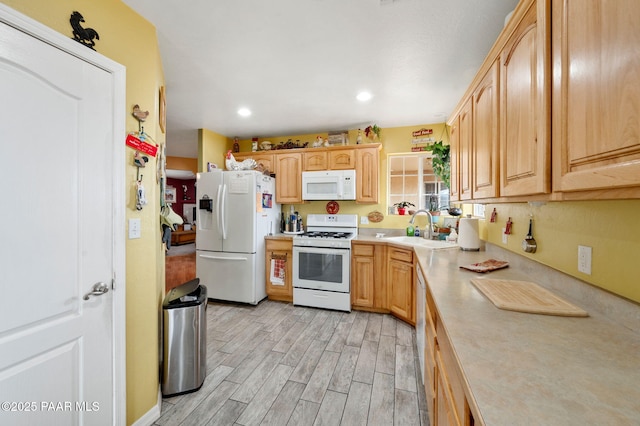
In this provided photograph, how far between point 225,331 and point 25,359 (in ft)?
6.00

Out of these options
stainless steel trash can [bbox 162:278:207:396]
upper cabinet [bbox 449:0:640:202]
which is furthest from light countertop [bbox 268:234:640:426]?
stainless steel trash can [bbox 162:278:207:396]

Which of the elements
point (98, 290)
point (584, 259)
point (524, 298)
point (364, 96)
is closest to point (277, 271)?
point (98, 290)

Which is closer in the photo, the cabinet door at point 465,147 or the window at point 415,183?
the cabinet door at point 465,147

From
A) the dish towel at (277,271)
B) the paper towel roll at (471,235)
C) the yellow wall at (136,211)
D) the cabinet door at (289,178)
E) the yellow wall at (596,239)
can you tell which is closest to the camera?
the yellow wall at (596,239)

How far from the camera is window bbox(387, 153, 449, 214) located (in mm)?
3525

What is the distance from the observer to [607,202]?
3.20 ft

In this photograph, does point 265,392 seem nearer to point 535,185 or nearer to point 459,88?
point 535,185

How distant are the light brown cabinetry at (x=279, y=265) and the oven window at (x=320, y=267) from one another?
22 cm

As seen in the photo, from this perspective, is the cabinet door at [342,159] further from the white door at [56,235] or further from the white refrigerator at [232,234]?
the white door at [56,235]

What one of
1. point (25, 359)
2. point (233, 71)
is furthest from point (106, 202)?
point (233, 71)

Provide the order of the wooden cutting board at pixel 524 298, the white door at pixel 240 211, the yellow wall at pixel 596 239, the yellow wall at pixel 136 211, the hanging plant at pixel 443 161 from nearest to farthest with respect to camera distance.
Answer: the yellow wall at pixel 596 239
the wooden cutting board at pixel 524 298
the yellow wall at pixel 136 211
the hanging plant at pixel 443 161
the white door at pixel 240 211

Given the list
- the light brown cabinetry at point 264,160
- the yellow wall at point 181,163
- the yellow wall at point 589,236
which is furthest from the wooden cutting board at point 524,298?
the yellow wall at point 181,163

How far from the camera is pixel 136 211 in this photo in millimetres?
1470

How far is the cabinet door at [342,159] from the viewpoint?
351 cm
